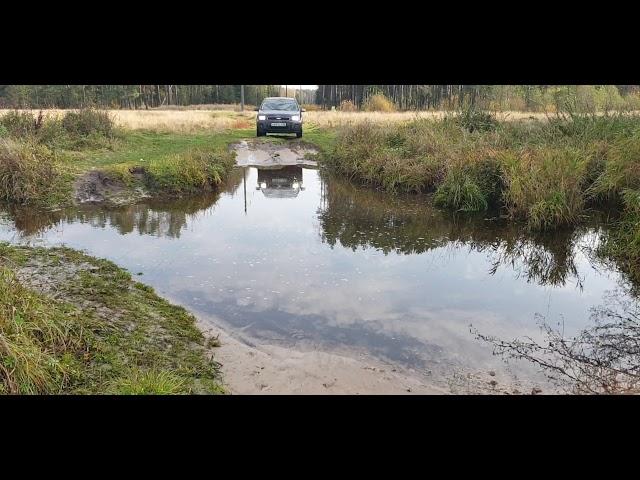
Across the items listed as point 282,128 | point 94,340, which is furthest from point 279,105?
point 94,340

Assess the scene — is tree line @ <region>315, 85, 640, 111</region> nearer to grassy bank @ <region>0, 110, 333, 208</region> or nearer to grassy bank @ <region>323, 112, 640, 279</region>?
grassy bank @ <region>323, 112, 640, 279</region>

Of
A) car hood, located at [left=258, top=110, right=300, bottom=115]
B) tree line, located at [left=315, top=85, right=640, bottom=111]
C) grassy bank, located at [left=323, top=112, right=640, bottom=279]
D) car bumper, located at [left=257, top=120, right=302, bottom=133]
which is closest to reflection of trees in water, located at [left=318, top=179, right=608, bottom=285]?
grassy bank, located at [left=323, top=112, right=640, bottom=279]

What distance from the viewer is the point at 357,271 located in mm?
6930

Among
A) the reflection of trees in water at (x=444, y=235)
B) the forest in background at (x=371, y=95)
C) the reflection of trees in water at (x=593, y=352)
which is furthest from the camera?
the forest in background at (x=371, y=95)

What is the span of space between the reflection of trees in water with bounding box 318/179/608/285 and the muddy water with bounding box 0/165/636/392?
0.11 feet

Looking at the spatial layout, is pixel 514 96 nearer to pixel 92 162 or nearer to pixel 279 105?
pixel 279 105

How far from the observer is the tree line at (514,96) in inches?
501

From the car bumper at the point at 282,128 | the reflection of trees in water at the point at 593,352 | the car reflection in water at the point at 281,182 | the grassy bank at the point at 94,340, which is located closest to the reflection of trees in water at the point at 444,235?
the reflection of trees in water at the point at 593,352

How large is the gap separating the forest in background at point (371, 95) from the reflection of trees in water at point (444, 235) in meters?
2.65

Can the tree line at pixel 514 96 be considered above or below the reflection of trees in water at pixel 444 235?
above

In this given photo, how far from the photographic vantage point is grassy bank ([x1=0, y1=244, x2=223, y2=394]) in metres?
3.50

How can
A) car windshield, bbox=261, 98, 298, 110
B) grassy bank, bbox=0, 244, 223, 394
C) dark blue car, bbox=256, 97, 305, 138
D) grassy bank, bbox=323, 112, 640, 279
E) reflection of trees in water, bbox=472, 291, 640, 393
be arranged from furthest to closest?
car windshield, bbox=261, 98, 298, 110
dark blue car, bbox=256, 97, 305, 138
grassy bank, bbox=323, 112, 640, 279
reflection of trees in water, bbox=472, 291, 640, 393
grassy bank, bbox=0, 244, 223, 394

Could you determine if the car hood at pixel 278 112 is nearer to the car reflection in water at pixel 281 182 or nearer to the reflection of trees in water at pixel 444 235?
the car reflection in water at pixel 281 182

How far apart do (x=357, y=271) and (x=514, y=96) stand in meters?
15.8
